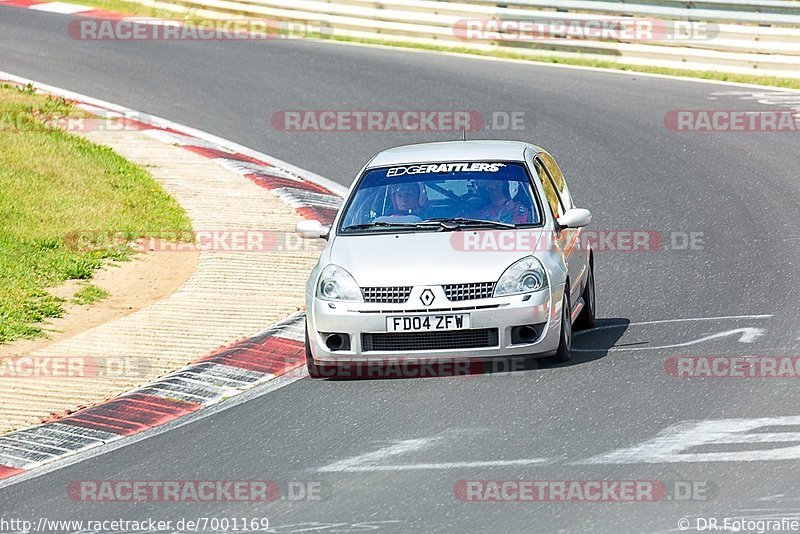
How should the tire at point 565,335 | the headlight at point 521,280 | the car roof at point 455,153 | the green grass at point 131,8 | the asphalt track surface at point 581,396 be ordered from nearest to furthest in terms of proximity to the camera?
the asphalt track surface at point 581,396
the headlight at point 521,280
the tire at point 565,335
the car roof at point 455,153
the green grass at point 131,8

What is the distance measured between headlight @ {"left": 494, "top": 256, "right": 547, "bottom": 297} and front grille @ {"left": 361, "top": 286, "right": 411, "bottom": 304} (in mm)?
608

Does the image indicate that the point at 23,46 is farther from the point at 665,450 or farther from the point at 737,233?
the point at 665,450

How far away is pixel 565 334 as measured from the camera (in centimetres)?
971

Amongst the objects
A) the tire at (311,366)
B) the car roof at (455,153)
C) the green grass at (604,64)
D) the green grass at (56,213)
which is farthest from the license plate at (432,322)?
the green grass at (604,64)

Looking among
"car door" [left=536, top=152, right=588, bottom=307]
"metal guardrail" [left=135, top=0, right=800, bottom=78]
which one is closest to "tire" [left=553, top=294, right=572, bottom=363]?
"car door" [left=536, top=152, right=588, bottom=307]

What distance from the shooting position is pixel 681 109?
19703 mm

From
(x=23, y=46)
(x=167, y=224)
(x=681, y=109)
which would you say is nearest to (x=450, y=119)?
(x=681, y=109)

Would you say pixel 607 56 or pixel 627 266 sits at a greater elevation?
pixel 607 56

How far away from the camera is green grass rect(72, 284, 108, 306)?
12125 mm

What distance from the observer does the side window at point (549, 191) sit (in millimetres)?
10680

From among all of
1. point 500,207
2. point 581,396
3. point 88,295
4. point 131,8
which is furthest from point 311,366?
point 131,8

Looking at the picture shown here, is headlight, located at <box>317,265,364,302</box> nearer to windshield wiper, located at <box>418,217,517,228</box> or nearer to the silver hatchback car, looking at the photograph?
the silver hatchback car

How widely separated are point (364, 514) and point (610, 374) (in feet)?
9.47

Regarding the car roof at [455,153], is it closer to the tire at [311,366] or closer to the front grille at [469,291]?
the front grille at [469,291]
